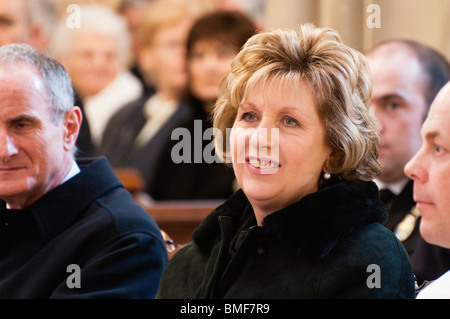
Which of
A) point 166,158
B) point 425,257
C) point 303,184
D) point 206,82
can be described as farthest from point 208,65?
point 303,184

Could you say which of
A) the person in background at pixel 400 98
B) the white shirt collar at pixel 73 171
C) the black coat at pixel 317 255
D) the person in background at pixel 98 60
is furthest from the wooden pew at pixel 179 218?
the black coat at pixel 317 255

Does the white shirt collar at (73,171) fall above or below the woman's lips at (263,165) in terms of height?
below

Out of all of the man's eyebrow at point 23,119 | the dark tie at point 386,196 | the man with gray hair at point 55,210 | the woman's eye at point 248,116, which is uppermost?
the woman's eye at point 248,116

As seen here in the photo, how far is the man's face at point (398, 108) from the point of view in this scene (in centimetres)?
346

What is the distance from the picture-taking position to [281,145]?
7.30ft

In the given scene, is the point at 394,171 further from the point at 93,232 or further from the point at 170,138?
the point at 170,138

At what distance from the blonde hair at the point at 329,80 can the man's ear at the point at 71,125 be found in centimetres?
85

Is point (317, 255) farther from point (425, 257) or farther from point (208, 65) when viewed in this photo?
point (208, 65)

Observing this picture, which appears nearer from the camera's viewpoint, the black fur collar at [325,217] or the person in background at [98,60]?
the black fur collar at [325,217]

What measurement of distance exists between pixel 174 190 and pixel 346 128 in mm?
3416

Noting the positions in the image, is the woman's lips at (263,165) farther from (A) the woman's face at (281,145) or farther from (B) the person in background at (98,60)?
(B) the person in background at (98,60)

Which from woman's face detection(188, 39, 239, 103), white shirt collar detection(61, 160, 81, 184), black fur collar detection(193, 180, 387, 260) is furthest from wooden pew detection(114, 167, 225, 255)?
black fur collar detection(193, 180, 387, 260)

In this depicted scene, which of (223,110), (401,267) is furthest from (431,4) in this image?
(401,267)

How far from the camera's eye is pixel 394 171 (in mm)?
3441
